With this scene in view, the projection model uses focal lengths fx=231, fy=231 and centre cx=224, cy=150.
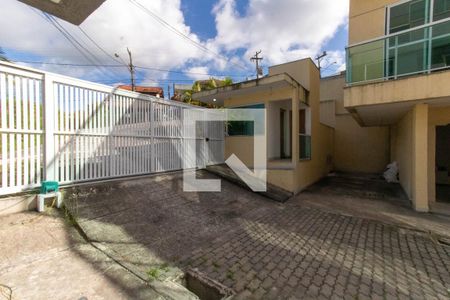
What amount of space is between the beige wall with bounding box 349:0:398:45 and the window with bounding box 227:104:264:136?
166 inches

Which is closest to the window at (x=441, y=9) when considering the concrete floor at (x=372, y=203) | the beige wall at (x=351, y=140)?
the concrete floor at (x=372, y=203)

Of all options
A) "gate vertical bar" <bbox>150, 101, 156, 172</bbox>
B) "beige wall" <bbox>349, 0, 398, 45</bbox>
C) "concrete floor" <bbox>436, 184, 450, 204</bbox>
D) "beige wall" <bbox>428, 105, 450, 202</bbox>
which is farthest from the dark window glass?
"gate vertical bar" <bbox>150, 101, 156, 172</bbox>

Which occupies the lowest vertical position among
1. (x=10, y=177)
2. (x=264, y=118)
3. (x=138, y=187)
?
(x=138, y=187)

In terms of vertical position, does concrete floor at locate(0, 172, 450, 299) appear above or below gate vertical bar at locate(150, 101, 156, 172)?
below

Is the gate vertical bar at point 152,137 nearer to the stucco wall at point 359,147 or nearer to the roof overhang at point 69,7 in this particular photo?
the roof overhang at point 69,7

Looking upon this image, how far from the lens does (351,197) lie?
808 centimetres

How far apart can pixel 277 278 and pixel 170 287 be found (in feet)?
4.67

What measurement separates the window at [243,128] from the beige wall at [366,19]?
4.22 meters

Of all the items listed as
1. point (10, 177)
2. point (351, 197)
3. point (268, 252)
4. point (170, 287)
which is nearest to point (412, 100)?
point (351, 197)

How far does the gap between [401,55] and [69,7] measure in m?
7.75

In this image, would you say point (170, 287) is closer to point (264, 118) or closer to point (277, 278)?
point (277, 278)

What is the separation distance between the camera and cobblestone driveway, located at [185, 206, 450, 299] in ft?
9.62

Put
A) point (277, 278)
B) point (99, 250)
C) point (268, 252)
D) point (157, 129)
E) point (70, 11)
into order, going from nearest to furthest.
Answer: point (277, 278) < point (99, 250) < point (268, 252) < point (70, 11) < point (157, 129)

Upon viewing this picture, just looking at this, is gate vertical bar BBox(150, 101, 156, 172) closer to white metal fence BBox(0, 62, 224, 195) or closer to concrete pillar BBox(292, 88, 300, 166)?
white metal fence BBox(0, 62, 224, 195)
